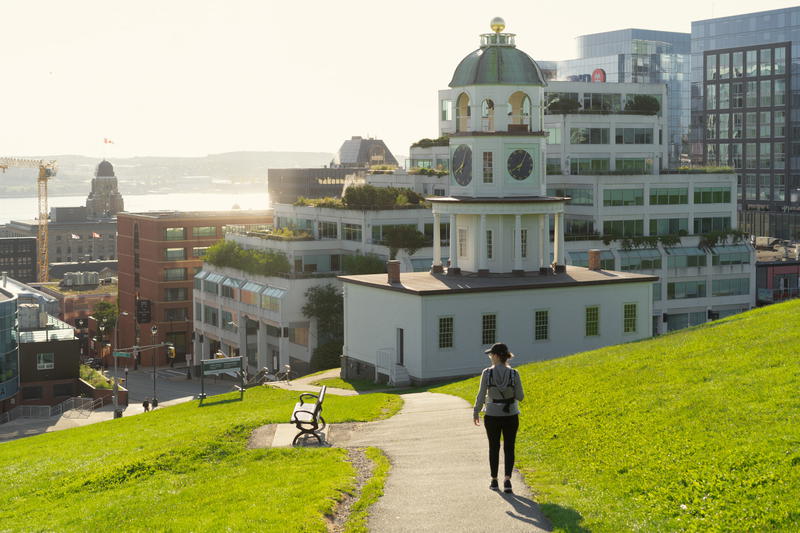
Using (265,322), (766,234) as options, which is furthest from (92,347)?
(766,234)

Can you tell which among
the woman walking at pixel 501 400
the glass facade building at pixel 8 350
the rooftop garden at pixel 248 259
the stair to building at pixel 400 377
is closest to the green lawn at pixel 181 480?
the woman walking at pixel 501 400

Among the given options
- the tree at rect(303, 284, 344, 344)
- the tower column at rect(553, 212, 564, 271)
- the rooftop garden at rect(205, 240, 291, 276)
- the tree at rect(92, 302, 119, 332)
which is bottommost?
the tree at rect(92, 302, 119, 332)

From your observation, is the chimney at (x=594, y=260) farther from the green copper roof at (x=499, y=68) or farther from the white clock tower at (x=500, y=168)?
the green copper roof at (x=499, y=68)

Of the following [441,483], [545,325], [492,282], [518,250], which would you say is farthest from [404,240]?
[441,483]

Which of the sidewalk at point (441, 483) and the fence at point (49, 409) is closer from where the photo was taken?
the sidewalk at point (441, 483)

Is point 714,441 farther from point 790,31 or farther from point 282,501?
point 790,31

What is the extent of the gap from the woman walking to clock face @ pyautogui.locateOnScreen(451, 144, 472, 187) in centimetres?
4134

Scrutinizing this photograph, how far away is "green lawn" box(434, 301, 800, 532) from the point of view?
59.1 ft

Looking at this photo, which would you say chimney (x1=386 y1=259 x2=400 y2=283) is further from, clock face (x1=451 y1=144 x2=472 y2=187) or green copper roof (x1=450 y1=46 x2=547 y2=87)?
green copper roof (x1=450 y1=46 x2=547 y2=87)

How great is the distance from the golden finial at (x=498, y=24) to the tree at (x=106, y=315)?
12932cm

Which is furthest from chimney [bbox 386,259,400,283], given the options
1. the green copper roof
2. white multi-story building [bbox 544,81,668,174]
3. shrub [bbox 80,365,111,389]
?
shrub [bbox 80,365,111,389]

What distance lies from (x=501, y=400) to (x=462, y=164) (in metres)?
42.5

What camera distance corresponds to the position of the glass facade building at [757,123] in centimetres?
17025

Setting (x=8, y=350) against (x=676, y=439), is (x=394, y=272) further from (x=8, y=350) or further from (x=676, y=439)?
(x=8, y=350)
